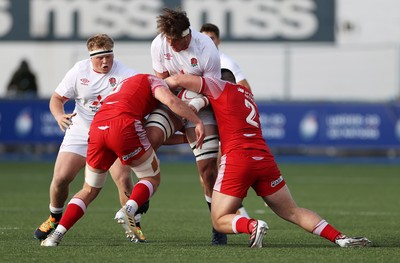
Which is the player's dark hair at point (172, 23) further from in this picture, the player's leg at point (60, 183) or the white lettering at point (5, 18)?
the white lettering at point (5, 18)

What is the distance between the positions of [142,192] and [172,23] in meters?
1.60

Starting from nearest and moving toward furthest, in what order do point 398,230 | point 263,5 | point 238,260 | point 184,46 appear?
point 238,260, point 184,46, point 398,230, point 263,5

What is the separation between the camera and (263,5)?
2972 centimetres

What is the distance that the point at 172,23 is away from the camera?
985 cm

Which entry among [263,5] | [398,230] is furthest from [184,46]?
[263,5]

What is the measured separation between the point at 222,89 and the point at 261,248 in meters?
1.48

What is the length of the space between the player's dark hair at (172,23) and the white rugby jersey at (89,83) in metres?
0.85

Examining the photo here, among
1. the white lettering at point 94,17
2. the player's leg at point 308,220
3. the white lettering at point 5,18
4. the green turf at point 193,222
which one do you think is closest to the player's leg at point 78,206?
the green turf at point 193,222

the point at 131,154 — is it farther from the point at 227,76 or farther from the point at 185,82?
the point at 227,76

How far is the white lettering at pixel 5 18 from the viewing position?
3006 centimetres

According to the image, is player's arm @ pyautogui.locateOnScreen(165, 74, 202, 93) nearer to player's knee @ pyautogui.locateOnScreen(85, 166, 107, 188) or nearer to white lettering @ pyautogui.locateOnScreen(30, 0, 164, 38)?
player's knee @ pyautogui.locateOnScreen(85, 166, 107, 188)

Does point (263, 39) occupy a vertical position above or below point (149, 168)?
below

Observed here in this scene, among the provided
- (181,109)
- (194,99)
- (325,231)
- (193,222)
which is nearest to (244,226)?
(325,231)

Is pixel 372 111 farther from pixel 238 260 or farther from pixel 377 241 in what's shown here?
pixel 238 260
